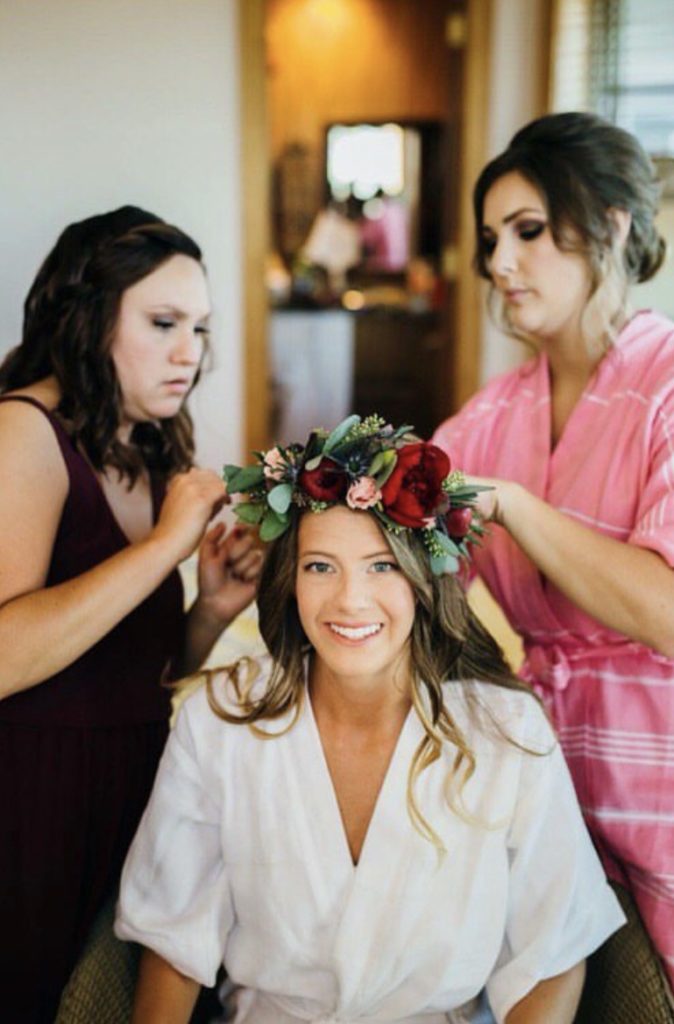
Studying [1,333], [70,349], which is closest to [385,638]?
[70,349]

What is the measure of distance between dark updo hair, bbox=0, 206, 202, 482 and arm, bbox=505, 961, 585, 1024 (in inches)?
35.4

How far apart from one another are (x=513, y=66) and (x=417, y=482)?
2.94m

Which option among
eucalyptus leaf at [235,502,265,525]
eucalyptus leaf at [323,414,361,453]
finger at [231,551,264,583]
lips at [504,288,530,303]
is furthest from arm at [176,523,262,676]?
lips at [504,288,530,303]

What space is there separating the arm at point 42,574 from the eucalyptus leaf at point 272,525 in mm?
156

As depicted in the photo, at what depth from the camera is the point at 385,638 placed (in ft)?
4.15

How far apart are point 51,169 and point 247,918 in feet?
5.48

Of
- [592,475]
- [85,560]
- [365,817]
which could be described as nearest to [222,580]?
[85,560]

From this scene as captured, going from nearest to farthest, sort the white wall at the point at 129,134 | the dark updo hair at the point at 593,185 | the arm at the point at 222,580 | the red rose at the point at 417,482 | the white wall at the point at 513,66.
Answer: the red rose at the point at 417,482 < the dark updo hair at the point at 593,185 < the arm at the point at 222,580 < the white wall at the point at 129,134 < the white wall at the point at 513,66

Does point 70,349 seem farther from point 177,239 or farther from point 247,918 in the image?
point 247,918

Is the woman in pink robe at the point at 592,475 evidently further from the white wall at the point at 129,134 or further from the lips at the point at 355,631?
the white wall at the point at 129,134

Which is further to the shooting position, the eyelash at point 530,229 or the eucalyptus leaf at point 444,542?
the eyelash at point 530,229

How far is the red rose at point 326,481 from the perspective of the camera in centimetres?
121

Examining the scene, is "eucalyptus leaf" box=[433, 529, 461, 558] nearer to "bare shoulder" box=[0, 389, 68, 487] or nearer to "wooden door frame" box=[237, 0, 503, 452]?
"bare shoulder" box=[0, 389, 68, 487]

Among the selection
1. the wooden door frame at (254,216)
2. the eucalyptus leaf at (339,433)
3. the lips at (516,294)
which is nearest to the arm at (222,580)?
the eucalyptus leaf at (339,433)
